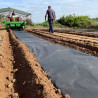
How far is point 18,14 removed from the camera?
1533 centimetres

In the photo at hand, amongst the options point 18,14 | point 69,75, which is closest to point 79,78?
point 69,75

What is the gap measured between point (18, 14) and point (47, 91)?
579 inches

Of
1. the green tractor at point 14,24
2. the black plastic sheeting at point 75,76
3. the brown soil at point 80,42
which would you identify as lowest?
the black plastic sheeting at point 75,76

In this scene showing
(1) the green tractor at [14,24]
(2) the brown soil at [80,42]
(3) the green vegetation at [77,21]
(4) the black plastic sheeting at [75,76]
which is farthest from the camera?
(3) the green vegetation at [77,21]

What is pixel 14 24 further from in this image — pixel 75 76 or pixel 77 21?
pixel 75 76

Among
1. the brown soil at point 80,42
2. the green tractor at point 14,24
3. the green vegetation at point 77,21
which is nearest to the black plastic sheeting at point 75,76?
the brown soil at point 80,42

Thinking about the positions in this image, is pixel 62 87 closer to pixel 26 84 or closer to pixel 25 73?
pixel 26 84

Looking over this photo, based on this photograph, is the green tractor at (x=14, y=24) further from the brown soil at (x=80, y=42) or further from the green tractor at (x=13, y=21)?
the brown soil at (x=80, y=42)

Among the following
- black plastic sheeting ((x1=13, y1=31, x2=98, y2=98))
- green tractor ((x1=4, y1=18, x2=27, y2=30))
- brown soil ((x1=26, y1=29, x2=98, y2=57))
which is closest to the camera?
black plastic sheeting ((x1=13, y1=31, x2=98, y2=98))

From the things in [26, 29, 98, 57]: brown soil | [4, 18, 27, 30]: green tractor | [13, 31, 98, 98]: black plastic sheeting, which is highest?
[4, 18, 27, 30]: green tractor

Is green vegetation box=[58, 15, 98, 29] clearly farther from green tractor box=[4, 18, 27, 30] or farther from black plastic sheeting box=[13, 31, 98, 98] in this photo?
black plastic sheeting box=[13, 31, 98, 98]

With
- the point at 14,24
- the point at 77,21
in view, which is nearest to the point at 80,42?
the point at 14,24

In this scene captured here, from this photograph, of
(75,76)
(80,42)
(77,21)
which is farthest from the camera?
(77,21)

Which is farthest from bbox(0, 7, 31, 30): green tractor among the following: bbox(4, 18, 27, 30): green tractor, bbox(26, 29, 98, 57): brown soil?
bbox(26, 29, 98, 57): brown soil
